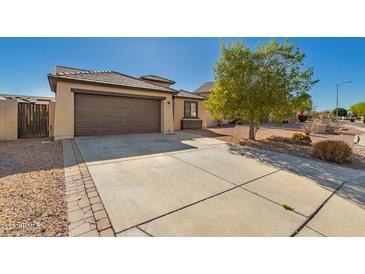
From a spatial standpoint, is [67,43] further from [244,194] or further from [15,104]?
[244,194]

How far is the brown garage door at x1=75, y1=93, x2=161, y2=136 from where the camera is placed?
8930mm

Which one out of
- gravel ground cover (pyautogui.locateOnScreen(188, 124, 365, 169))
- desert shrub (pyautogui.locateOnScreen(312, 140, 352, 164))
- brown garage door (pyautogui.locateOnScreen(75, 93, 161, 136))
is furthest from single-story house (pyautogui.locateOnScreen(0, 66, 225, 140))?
desert shrub (pyautogui.locateOnScreen(312, 140, 352, 164))

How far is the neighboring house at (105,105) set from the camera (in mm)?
8281

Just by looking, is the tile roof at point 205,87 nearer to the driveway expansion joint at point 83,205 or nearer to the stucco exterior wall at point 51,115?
the stucco exterior wall at point 51,115

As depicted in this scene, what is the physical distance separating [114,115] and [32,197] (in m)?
7.42

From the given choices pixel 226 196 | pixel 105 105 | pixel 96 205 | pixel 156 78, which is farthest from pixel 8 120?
pixel 156 78

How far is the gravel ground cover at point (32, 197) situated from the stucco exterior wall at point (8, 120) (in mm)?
3922

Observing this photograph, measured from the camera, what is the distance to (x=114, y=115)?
9.83 metres

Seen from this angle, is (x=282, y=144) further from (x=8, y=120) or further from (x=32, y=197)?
(x=8, y=120)

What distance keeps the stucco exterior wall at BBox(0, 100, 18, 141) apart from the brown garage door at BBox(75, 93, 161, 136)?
8.35 ft

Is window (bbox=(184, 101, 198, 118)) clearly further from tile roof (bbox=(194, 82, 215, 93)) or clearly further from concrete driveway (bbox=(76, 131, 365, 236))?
concrete driveway (bbox=(76, 131, 365, 236))

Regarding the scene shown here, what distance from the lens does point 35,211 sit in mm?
2498

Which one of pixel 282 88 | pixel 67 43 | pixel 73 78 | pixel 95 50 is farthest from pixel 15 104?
→ pixel 282 88
